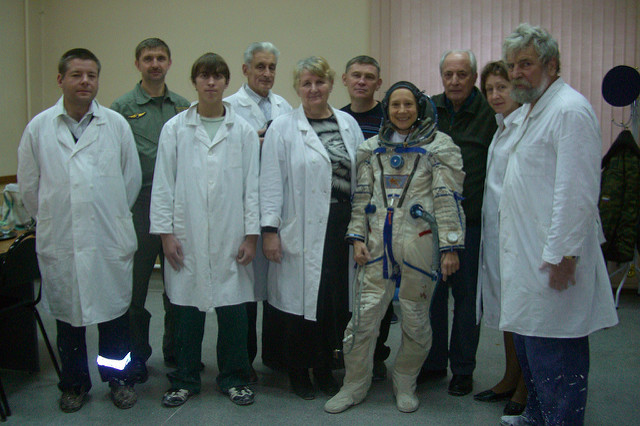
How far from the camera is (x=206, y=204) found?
2562mm

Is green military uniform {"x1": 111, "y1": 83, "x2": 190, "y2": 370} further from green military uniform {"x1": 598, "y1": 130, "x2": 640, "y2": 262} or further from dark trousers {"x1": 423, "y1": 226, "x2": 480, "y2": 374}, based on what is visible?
green military uniform {"x1": 598, "y1": 130, "x2": 640, "y2": 262}

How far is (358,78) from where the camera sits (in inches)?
116

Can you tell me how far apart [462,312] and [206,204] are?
1343 mm

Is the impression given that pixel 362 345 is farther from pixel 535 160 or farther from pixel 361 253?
pixel 535 160

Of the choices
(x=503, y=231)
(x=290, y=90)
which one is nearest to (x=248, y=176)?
(x=503, y=231)

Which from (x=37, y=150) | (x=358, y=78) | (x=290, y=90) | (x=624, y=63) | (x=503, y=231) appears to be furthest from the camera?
(x=290, y=90)

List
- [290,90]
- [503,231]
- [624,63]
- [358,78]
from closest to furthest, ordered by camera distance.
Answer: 1. [503,231]
2. [358,78]
3. [624,63]
4. [290,90]

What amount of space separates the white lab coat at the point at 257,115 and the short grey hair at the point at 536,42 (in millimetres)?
1380

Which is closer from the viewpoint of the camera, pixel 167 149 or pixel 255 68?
pixel 167 149

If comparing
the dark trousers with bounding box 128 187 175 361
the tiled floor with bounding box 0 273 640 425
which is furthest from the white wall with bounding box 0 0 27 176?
the dark trousers with bounding box 128 187 175 361

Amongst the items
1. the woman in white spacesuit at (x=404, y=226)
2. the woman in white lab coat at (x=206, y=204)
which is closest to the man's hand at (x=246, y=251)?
the woman in white lab coat at (x=206, y=204)

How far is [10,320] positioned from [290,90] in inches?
123

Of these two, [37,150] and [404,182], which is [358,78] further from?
[37,150]

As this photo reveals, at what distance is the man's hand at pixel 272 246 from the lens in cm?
263
